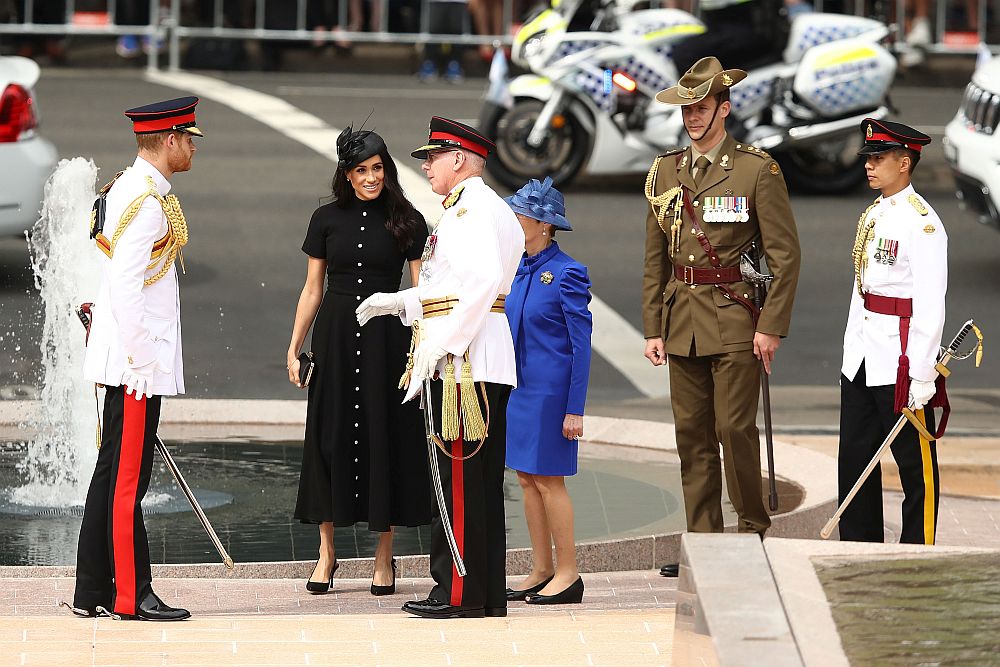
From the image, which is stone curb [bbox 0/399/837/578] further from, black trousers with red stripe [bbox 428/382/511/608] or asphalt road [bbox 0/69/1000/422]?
asphalt road [bbox 0/69/1000/422]

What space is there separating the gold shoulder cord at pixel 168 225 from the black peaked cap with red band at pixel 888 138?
2491 millimetres

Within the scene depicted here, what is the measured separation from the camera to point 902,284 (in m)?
7.27

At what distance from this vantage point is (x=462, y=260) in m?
6.62

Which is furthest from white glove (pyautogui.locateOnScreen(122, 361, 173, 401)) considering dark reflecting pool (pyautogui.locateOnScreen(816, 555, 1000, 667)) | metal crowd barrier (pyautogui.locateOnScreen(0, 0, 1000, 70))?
metal crowd barrier (pyautogui.locateOnScreen(0, 0, 1000, 70))

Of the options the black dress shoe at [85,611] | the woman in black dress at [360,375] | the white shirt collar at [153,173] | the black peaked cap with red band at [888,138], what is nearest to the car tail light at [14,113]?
the woman in black dress at [360,375]

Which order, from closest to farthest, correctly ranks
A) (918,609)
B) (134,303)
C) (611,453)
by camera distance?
(918,609) < (134,303) < (611,453)

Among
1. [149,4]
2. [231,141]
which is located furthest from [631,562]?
[149,4]

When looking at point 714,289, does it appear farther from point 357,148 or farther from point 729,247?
point 357,148

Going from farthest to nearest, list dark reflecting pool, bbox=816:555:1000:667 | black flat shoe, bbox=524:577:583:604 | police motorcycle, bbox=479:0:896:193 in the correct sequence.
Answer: police motorcycle, bbox=479:0:896:193 < black flat shoe, bbox=524:577:583:604 < dark reflecting pool, bbox=816:555:1000:667

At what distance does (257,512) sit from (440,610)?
1859 mm

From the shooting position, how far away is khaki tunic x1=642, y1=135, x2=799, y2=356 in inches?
292

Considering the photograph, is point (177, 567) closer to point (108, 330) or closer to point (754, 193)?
point (108, 330)

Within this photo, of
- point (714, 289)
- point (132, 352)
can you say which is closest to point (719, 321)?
point (714, 289)

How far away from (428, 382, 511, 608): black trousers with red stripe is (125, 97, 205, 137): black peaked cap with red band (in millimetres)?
1218
